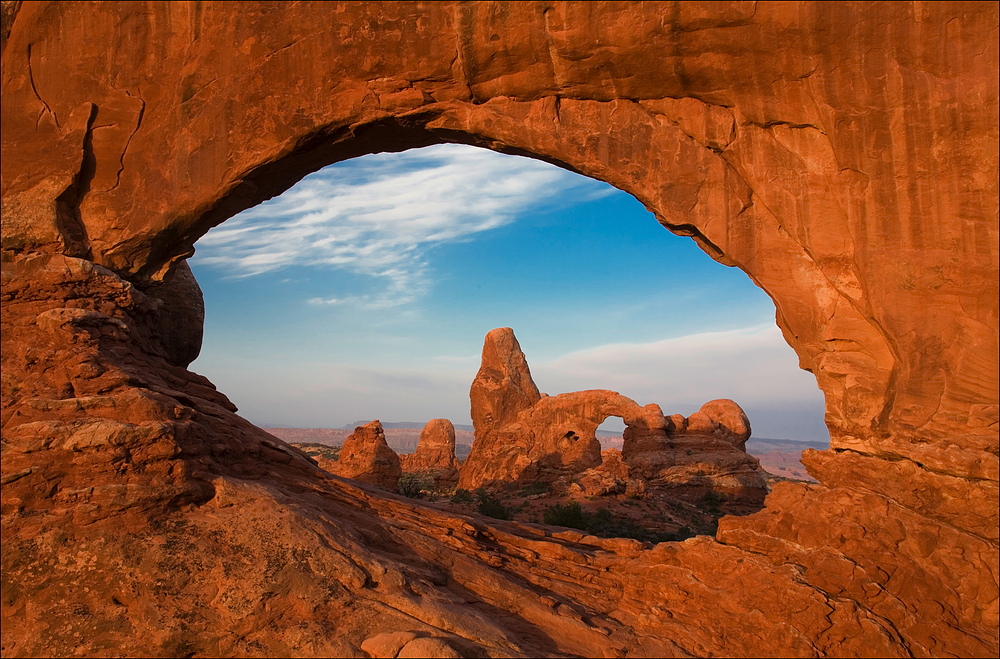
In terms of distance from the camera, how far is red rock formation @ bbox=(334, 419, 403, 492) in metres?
24.5

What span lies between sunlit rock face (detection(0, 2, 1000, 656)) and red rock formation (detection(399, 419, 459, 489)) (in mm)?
36910

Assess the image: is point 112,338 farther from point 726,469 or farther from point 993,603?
point 726,469

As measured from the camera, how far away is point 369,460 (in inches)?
971

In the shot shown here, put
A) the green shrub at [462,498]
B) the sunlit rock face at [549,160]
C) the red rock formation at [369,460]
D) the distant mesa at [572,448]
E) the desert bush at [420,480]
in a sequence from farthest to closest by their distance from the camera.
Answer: the desert bush at [420,480] < the green shrub at [462,498] < the distant mesa at [572,448] < the red rock formation at [369,460] < the sunlit rock face at [549,160]

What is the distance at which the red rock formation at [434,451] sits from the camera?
46.1 m

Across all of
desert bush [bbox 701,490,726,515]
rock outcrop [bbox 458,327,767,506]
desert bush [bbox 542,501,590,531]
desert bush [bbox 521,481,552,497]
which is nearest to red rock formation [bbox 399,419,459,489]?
rock outcrop [bbox 458,327,767,506]

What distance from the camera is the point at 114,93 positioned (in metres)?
8.96

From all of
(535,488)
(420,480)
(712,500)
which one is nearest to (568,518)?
(712,500)

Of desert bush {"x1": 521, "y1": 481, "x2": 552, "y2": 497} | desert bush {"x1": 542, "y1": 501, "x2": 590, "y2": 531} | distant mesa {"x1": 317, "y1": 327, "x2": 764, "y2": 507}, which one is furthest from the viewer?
desert bush {"x1": 521, "y1": 481, "x2": 552, "y2": 497}

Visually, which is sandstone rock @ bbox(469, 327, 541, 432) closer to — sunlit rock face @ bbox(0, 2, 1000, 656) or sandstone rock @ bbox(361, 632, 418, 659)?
sunlit rock face @ bbox(0, 2, 1000, 656)

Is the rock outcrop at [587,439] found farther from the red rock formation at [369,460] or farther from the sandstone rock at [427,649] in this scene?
the sandstone rock at [427,649]

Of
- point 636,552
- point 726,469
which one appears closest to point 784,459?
point 726,469

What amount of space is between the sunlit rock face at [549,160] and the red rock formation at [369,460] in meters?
15.1

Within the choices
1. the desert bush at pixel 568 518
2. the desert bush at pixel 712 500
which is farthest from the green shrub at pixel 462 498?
the desert bush at pixel 712 500
